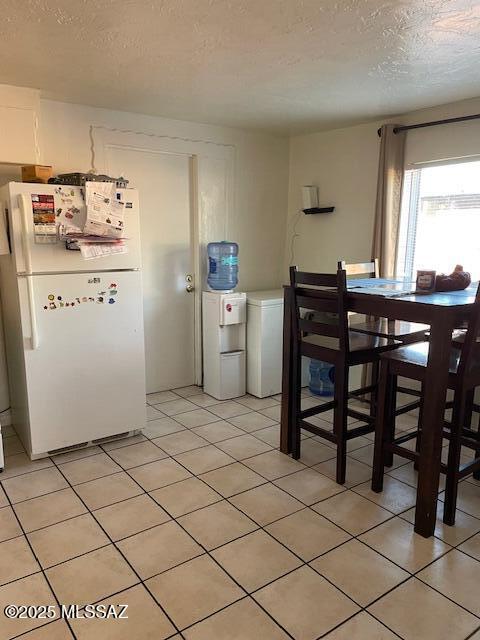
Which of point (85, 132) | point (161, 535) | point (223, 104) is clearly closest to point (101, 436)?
point (161, 535)

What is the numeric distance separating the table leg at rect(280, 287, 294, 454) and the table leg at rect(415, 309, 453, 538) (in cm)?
90

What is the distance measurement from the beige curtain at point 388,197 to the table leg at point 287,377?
44.4 inches

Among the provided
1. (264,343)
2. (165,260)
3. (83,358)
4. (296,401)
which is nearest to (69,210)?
(83,358)

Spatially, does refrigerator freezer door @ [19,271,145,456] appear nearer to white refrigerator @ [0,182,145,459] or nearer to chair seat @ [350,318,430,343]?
white refrigerator @ [0,182,145,459]

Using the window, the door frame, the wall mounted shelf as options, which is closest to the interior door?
the door frame

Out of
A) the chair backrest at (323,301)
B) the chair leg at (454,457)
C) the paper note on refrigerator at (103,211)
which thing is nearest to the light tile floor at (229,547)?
the chair leg at (454,457)

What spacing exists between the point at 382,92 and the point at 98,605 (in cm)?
314

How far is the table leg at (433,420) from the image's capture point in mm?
2057

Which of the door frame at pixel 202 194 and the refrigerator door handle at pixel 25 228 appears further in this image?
the door frame at pixel 202 194

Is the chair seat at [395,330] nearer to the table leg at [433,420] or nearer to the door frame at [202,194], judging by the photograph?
the table leg at [433,420]

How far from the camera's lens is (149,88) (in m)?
2.90

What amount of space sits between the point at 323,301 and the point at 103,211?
4.62 ft

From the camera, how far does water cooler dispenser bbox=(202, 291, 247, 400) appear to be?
3.87 meters

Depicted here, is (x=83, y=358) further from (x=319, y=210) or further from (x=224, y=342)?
(x=319, y=210)
